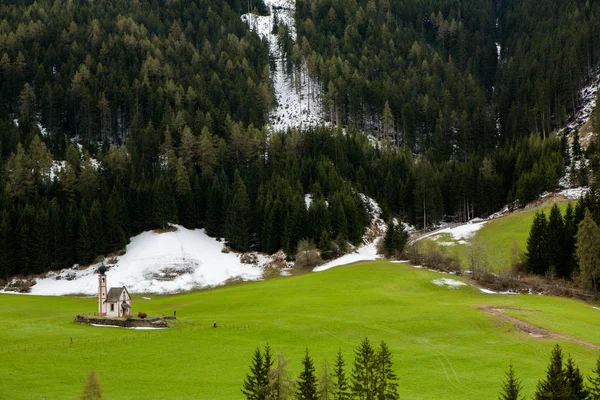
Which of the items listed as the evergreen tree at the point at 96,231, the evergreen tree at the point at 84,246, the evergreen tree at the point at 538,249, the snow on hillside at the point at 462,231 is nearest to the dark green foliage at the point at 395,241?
the snow on hillside at the point at 462,231

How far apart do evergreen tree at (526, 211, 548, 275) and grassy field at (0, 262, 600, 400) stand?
13.5m

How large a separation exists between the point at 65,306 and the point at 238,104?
91620mm

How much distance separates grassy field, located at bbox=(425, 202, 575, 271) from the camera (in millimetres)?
94188

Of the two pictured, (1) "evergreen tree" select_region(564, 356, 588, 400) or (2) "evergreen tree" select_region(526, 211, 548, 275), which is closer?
(1) "evergreen tree" select_region(564, 356, 588, 400)

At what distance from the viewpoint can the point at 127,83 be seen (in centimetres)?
16325

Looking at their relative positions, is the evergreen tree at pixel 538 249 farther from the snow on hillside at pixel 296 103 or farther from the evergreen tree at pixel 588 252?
the snow on hillside at pixel 296 103

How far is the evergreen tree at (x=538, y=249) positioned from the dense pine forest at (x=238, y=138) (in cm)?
3419

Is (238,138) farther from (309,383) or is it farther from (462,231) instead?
(309,383)

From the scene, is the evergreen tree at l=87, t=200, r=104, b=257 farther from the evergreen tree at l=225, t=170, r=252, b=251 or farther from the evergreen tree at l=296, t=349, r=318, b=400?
the evergreen tree at l=296, t=349, r=318, b=400

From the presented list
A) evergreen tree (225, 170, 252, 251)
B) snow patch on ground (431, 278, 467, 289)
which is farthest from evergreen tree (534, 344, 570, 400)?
evergreen tree (225, 170, 252, 251)

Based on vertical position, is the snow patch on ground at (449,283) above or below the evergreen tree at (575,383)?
above

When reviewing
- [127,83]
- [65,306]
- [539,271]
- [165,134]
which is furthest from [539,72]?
[65,306]

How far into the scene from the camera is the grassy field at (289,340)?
42.9 meters

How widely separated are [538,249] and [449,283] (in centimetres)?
1616
